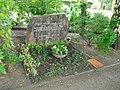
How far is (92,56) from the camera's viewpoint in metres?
4.11

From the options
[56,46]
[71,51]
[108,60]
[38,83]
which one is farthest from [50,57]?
[108,60]

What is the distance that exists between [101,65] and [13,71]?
1.76 metres

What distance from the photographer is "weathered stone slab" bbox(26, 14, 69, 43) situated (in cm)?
387

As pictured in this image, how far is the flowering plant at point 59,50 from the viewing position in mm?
3822

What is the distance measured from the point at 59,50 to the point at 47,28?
58 cm

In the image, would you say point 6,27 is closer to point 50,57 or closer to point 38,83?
point 38,83

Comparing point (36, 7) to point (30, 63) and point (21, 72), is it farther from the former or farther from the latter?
point (21, 72)

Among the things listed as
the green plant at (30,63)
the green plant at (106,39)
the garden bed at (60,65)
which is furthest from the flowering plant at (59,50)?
the green plant at (106,39)

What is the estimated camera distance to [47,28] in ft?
13.3

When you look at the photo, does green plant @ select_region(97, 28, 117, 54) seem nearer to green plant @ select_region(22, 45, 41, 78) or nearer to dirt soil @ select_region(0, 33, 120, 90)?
dirt soil @ select_region(0, 33, 120, 90)

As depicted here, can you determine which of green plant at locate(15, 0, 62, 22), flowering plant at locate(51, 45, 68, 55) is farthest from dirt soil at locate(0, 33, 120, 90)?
green plant at locate(15, 0, 62, 22)

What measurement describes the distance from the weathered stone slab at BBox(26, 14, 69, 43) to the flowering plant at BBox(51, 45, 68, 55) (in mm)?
324

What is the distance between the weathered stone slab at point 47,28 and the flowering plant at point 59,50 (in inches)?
12.7

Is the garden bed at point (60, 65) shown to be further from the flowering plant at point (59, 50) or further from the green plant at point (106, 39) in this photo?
the green plant at point (106, 39)
